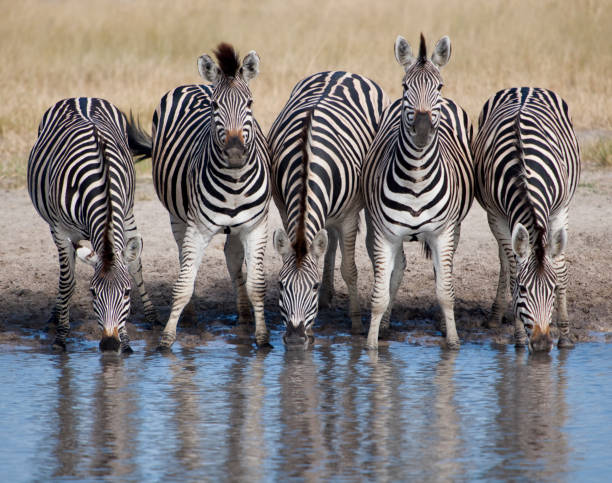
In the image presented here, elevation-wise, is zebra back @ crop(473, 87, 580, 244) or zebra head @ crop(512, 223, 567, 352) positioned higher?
zebra back @ crop(473, 87, 580, 244)

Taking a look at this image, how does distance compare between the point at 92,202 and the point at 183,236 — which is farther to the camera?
the point at 183,236

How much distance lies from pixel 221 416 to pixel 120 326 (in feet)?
4.56

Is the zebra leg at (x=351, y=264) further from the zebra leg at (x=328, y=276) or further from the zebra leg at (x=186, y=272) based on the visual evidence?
the zebra leg at (x=186, y=272)

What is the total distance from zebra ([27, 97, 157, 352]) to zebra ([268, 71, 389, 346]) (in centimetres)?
118

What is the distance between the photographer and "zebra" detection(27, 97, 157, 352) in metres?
6.95

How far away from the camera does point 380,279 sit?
7.55 metres

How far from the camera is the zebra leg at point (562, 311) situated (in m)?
7.63

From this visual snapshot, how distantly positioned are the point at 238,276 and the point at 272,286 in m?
0.87

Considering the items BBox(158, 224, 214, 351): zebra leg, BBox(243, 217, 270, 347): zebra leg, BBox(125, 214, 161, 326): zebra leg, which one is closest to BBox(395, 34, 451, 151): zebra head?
BBox(243, 217, 270, 347): zebra leg

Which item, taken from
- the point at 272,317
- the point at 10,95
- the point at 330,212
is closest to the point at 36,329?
the point at 272,317

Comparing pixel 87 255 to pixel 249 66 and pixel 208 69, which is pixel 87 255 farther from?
pixel 249 66

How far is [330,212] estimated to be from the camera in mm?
7871

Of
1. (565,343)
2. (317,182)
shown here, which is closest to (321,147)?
(317,182)

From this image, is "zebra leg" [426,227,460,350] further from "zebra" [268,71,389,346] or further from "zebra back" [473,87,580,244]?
"zebra" [268,71,389,346]
